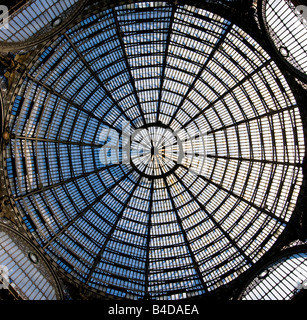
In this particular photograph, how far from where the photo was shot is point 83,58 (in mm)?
26297

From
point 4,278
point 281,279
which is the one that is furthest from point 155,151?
point 4,278

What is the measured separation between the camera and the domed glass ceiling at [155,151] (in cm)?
2422

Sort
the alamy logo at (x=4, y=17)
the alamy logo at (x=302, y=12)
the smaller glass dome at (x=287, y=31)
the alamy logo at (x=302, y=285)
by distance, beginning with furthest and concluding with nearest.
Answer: the alamy logo at (x=302, y=285), the smaller glass dome at (x=287, y=31), the alamy logo at (x=4, y=17), the alamy logo at (x=302, y=12)

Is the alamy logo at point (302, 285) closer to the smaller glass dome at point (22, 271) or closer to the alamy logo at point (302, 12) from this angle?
the alamy logo at point (302, 12)

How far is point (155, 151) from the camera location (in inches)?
1373

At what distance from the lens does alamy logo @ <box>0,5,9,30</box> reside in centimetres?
1738

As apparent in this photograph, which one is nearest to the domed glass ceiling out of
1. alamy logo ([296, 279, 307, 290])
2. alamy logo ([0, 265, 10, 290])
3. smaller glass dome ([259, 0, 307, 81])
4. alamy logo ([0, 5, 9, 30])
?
smaller glass dome ([259, 0, 307, 81])

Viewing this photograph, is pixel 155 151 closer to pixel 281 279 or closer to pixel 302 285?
pixel 281 279

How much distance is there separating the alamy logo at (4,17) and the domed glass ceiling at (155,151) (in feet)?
11.4

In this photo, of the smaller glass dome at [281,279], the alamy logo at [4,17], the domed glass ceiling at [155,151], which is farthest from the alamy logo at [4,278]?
the smaller glass dome at [281,279]

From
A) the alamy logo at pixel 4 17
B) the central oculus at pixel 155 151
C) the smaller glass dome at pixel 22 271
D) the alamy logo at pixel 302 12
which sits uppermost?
the alamy logo at pixel 302 12

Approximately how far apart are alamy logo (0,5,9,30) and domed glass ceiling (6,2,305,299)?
3.46 m
